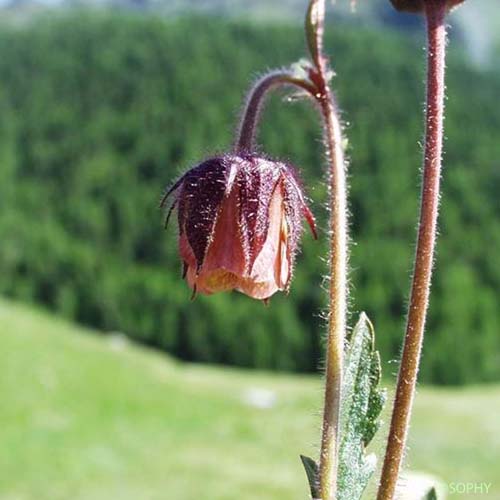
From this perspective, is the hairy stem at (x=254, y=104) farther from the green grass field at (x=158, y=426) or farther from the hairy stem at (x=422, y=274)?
the green grass field at (x=158, y=426)

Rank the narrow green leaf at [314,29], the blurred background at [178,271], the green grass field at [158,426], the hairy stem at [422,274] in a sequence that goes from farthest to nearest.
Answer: the blurred background at [178,271], the green grass field at [158,426], the narrow green leaf at [314,29], the hairy stem at [422,274]

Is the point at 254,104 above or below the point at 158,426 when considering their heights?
above

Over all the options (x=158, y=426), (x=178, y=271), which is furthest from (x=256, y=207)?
(x=178, y=271)

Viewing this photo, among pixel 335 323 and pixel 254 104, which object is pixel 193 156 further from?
pixel 335 323

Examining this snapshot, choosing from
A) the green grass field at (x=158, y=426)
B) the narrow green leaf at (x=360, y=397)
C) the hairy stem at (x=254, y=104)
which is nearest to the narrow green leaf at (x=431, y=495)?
the narrow green leaf at (x=360, y=397)

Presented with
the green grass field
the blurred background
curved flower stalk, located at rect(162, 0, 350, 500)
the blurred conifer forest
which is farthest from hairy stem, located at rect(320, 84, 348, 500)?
the blurred conifer forest

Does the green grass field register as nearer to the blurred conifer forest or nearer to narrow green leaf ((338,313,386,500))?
the blurred conifer forest

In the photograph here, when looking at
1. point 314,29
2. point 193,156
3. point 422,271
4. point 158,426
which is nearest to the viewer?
point 422,271
